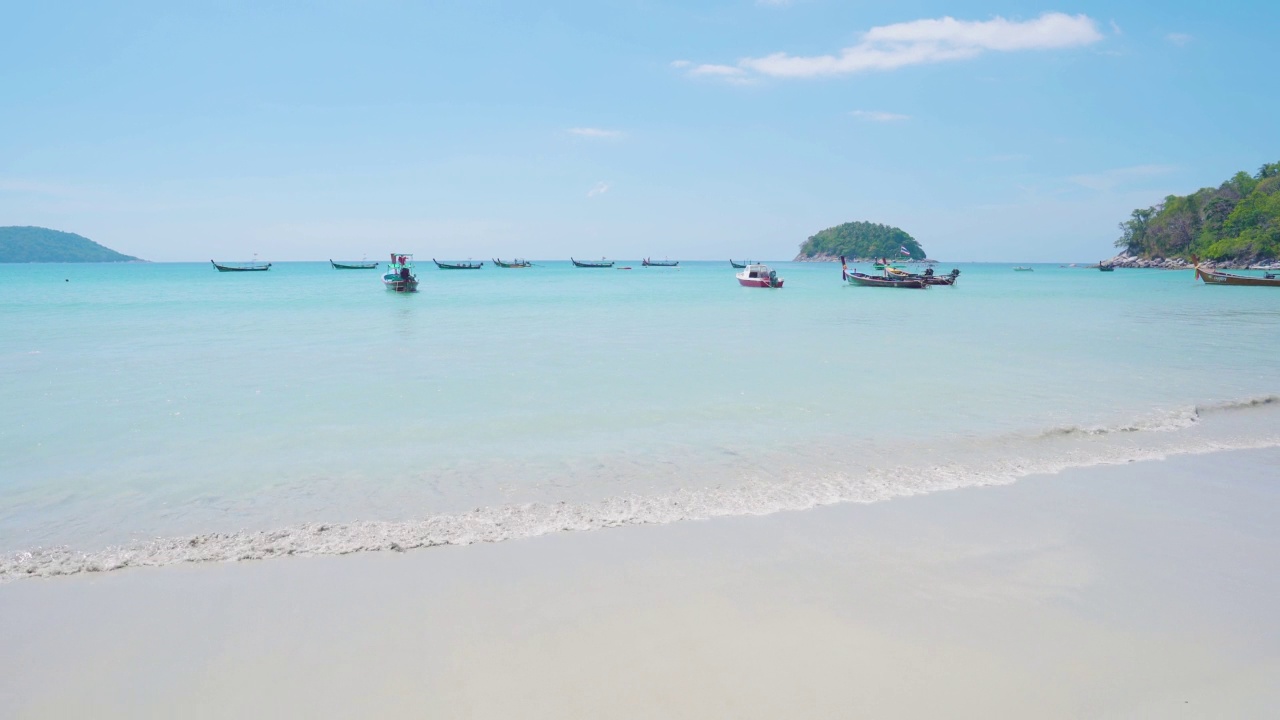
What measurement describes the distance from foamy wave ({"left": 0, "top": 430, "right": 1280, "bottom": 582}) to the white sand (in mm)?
211

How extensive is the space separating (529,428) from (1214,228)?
11098 centimetres

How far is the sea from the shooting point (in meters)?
5.47

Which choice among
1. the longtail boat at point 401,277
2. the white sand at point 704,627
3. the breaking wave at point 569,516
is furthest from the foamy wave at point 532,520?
the longtail boat at point 401,277

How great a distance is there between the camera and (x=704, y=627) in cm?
372

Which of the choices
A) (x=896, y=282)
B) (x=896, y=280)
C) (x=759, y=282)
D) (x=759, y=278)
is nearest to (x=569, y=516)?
(x=759, y=282)

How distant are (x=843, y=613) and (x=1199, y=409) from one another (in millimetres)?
8423

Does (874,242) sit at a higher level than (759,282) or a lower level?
higher

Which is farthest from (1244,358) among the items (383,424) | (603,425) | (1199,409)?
(383,424)

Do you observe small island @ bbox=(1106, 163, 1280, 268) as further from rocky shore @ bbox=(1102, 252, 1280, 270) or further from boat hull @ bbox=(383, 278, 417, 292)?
boat hull @ bbox=(383, 278, 417, 292)

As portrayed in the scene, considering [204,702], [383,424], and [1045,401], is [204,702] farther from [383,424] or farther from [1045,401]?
[1045,401]

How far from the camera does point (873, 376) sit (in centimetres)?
1234

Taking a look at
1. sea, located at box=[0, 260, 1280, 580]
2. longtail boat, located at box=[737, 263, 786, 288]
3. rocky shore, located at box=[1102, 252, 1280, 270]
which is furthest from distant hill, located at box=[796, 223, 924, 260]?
sea, located at box=[0, 260, 1280, 580]

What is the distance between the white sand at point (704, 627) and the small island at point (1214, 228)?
98220 millimetres

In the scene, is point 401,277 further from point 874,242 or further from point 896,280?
point 874,242
